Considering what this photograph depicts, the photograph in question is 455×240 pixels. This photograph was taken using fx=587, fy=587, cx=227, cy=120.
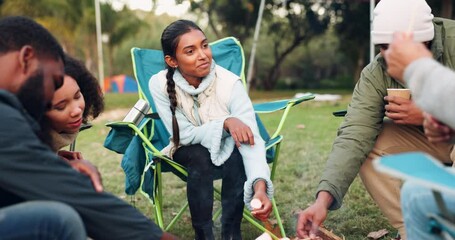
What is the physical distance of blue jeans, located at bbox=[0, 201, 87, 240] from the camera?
146 centimetres

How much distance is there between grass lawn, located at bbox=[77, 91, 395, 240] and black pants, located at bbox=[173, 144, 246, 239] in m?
0.31

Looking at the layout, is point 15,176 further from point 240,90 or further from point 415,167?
point 240,90

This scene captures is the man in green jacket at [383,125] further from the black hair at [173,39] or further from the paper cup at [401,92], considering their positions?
the black hair at [173,39]

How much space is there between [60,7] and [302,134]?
63.8 feet

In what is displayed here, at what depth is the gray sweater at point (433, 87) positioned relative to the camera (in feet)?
4.35

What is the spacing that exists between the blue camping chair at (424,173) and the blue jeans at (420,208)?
0.29 feet

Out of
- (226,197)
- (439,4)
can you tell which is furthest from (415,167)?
(439,4)

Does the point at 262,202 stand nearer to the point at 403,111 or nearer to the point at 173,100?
the point at 403,111

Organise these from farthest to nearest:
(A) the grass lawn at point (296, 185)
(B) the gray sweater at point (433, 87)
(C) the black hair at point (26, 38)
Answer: (A) the grass lawn at point (296, 185), (C) the black hair at point (26, 38), (B) the gray sweater at point (433, 87)

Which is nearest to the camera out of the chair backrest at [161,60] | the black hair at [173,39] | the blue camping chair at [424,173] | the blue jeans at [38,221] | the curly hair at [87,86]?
the blue camping chair at [424,173]

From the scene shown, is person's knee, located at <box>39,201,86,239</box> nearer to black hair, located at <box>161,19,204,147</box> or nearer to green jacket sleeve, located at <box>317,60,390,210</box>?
green jacket sleeve, located at <box>317,60,390,210</box>

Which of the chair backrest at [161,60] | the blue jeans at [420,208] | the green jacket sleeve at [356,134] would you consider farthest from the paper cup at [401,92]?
the chair backrest at [161,60]

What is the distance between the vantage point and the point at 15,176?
1.46 meters

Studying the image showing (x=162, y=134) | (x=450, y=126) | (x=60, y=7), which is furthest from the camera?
(x=60, y=7)
